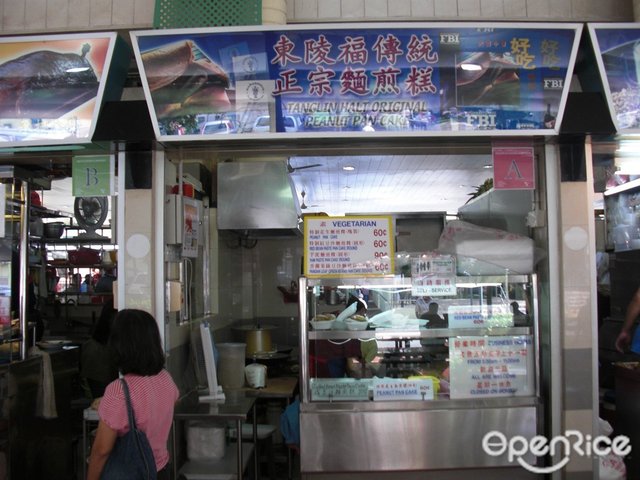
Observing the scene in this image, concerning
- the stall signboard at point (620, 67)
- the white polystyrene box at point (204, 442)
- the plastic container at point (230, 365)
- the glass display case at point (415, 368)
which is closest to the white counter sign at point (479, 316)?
the glass display case at point (415, 368)

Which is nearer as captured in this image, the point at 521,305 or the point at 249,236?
the point at 521,305

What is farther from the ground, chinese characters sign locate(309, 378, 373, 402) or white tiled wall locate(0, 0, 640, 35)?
white tiled wall locate(0, 0, 640, 35)

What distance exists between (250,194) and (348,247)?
6.01 ft

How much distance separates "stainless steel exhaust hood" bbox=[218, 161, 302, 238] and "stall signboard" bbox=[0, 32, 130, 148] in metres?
1.85

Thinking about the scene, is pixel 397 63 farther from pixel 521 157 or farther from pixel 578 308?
pixel 578 308

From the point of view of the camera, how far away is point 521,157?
3.68 metres

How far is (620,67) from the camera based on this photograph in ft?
11.5

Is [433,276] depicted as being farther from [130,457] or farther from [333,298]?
[130,457]

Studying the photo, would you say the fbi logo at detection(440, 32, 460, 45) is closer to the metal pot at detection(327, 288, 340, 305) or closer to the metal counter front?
the metal pot at detection(327, 288, 340, 305)

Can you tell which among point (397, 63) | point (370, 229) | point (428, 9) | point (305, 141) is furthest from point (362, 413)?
point (428, 9)

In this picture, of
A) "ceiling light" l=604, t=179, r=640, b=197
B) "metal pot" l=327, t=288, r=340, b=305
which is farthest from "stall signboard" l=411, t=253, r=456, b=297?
"ceiling light" l=604, t=179, r=640, b=197

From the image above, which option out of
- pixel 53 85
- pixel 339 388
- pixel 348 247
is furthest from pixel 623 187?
pixel 53 85

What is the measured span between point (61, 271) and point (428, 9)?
281 inches

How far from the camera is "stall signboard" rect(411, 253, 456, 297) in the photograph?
376cm
